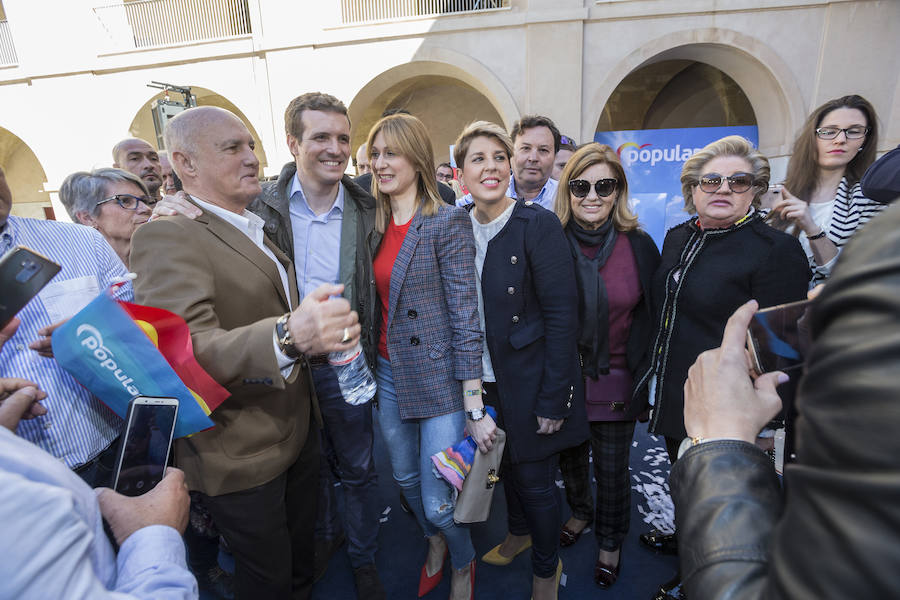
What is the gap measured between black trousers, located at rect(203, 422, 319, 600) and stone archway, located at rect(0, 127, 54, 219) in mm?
19983

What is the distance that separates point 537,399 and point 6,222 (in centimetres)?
221

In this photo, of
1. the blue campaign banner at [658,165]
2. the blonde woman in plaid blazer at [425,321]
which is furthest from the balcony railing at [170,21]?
the blonde woman in plaid blazer at [425,321]

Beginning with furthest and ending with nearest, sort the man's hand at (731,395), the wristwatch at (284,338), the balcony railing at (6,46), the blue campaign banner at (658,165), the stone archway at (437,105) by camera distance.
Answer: the stone archway at (437,105)
the balcony railing at (6,46)
the blue campaign banner at (658,165)
the wristwatch at (284,338)
the man's hand at (731,395)

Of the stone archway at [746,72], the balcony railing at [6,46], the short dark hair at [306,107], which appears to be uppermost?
the balcony railing at [6,46]

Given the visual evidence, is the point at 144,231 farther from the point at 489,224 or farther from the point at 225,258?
the point at 489,224

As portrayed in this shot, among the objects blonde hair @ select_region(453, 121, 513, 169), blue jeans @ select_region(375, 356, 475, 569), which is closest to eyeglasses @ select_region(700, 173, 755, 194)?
blonde hair @ select_region(453, 121, 513, 169)

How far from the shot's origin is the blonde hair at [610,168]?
2.25 meters

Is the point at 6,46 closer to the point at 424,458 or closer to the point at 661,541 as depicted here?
the point at 424,458

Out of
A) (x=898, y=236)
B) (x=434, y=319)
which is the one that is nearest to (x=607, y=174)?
(x=434, y=319)

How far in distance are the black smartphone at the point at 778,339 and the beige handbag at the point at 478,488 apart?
128 centimetres

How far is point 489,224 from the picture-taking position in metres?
2.11

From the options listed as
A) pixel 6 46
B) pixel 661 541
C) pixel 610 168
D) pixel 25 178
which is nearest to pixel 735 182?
pixel 610 168

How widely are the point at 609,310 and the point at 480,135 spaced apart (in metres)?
1.17

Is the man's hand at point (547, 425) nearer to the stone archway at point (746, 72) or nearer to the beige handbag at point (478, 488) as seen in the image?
the beige handbag at point (478, 488)
